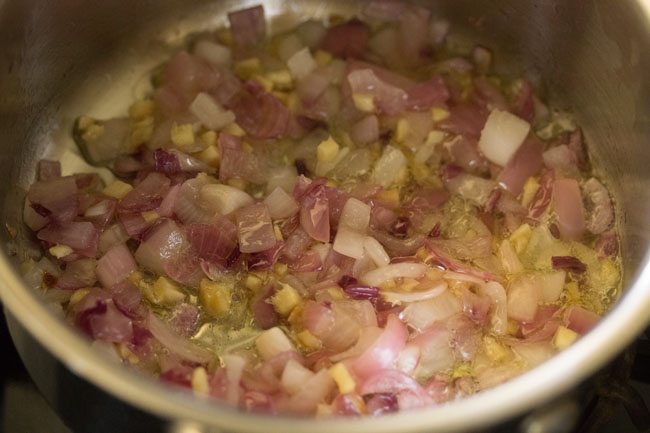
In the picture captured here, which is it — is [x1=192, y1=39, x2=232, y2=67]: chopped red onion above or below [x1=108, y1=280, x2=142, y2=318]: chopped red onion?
above

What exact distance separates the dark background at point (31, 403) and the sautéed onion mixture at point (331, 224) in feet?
0.39

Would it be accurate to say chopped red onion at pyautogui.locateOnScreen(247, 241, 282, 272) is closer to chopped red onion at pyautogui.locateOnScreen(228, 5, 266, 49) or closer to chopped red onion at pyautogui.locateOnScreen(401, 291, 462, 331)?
chopped red onion at pyautogui.locateOnScreen(401, 291, 462, 331)

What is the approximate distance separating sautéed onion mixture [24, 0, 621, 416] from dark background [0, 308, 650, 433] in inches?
4.6

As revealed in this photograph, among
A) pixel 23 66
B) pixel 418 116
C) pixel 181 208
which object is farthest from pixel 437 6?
pixel 23 66

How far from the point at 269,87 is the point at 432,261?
1.81 feet

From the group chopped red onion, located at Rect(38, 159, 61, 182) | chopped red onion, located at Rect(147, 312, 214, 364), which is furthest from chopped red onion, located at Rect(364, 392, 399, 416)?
chopped red onion, located at Rect(38, 159, 61, 182)

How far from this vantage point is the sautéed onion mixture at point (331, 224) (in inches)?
53.1

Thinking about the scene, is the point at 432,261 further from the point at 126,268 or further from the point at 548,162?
the point at 126,268

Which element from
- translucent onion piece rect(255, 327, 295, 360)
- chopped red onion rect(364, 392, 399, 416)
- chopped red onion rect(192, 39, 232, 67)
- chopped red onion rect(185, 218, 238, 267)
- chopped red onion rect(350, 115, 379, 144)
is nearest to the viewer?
chopped red onion rect(364, 392, 399, 416)

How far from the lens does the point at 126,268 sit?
1.46m

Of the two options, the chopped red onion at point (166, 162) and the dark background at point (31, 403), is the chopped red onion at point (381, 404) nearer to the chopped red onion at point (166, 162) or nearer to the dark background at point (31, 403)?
the dark background at point (31, 403)

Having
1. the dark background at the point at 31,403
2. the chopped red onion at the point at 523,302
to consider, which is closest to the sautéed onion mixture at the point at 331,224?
the chopped red onion at the point at 523,302

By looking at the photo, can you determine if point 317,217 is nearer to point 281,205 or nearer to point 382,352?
point 281,205

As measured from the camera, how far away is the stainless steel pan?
3.24 feet
